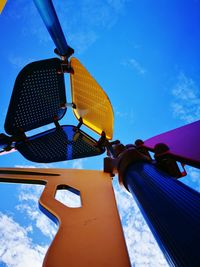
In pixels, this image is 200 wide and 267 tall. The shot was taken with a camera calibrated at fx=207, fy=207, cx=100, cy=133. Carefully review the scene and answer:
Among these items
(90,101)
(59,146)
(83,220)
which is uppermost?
(90,101)

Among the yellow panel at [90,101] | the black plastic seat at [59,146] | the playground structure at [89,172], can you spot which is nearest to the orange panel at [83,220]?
the playground structure at [89,172]

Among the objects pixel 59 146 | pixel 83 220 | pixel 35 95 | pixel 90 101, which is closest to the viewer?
pixel 83 220

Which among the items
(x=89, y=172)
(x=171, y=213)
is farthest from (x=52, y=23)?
(x=171, y=213)

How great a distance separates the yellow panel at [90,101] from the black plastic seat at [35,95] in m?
0.18

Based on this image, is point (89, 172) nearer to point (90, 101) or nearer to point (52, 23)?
point (90, 101)

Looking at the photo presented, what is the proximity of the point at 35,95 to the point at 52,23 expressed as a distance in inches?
32.0

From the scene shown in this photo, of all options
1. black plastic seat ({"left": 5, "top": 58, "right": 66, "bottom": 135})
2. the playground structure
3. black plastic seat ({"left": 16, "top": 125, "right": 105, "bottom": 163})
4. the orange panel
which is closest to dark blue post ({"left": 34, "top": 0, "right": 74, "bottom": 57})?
the playground structure

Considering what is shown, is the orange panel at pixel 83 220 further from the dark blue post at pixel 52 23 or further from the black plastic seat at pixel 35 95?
the dark blue post at pixel 52 23

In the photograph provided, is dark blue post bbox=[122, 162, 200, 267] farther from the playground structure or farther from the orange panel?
the orange panel

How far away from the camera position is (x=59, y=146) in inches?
108

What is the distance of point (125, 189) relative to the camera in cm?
160

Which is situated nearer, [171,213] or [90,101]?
[171,213]

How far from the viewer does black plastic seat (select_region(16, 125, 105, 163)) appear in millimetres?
2518

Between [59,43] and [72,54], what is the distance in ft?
0.75
